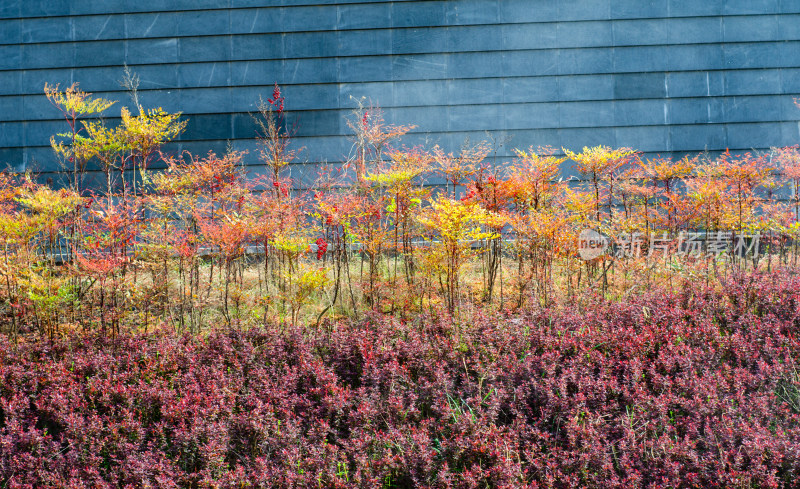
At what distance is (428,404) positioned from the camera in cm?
397

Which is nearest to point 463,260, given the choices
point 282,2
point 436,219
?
point 436,219

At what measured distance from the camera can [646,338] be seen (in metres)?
4.54

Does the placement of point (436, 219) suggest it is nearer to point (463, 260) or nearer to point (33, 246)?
point (463, 260)

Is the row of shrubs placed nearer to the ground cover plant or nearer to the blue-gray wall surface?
the ground cover plant

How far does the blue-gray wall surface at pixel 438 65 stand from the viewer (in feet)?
44.5

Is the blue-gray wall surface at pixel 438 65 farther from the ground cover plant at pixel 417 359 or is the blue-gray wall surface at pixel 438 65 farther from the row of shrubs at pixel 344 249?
the ground cover plant at pixel 417 359

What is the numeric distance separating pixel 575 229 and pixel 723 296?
6.50ft

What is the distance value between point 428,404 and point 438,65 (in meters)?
11.5

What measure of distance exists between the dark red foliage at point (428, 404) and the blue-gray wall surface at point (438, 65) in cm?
952

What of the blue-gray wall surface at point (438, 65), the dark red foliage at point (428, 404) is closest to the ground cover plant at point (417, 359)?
the dark red foliage at point (428, 404)

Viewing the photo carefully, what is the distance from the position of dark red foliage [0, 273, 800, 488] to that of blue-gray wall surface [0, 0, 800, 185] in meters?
9.52

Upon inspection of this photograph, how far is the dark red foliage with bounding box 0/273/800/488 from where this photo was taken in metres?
3.07

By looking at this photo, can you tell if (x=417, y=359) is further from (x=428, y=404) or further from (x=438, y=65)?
(x=438, y=65)

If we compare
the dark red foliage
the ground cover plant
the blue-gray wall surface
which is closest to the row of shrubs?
the ground cover plant
